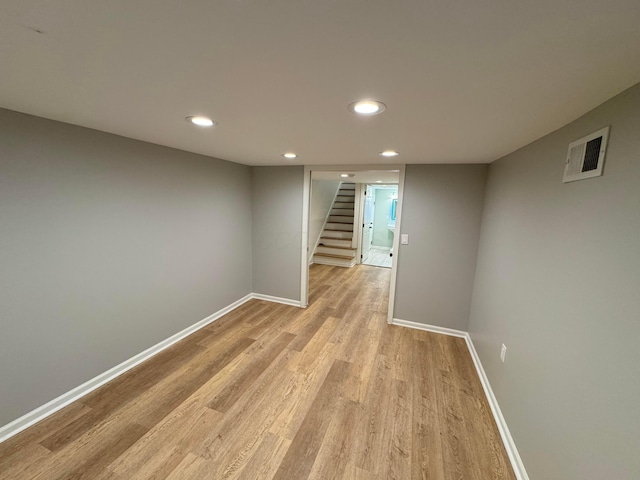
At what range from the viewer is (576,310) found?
115 centimetres

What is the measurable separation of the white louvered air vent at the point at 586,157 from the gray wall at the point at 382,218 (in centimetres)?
725

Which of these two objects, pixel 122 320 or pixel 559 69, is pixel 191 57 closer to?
pixel 559 69

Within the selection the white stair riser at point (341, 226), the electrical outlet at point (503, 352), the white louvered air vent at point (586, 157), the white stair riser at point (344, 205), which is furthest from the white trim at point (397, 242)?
the white stair riser at point (344, 205)

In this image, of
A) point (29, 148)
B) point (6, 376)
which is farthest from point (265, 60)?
point (6, 376)

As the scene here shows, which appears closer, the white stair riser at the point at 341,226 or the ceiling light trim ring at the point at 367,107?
the ceiling light trim ring at the point at 367,107

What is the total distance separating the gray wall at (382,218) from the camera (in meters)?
8.59

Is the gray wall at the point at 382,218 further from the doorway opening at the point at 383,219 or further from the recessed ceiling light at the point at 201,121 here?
the recessed ceiling light at the point at 201,121

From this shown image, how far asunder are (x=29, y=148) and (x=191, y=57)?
1552mm

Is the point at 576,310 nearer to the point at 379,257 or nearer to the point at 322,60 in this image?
the point at 322,60

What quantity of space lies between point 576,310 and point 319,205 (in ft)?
17.9

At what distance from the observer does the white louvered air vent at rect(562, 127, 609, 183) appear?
3.51ft

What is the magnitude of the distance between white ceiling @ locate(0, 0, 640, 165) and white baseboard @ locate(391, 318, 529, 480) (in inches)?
76.3

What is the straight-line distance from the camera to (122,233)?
212 centimetres

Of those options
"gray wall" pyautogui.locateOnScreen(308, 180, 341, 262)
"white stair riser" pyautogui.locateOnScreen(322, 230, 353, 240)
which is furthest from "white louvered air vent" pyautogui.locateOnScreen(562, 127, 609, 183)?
"white stair riser" pyautogui.locateOnScreen(322, 230, 353, 240)
